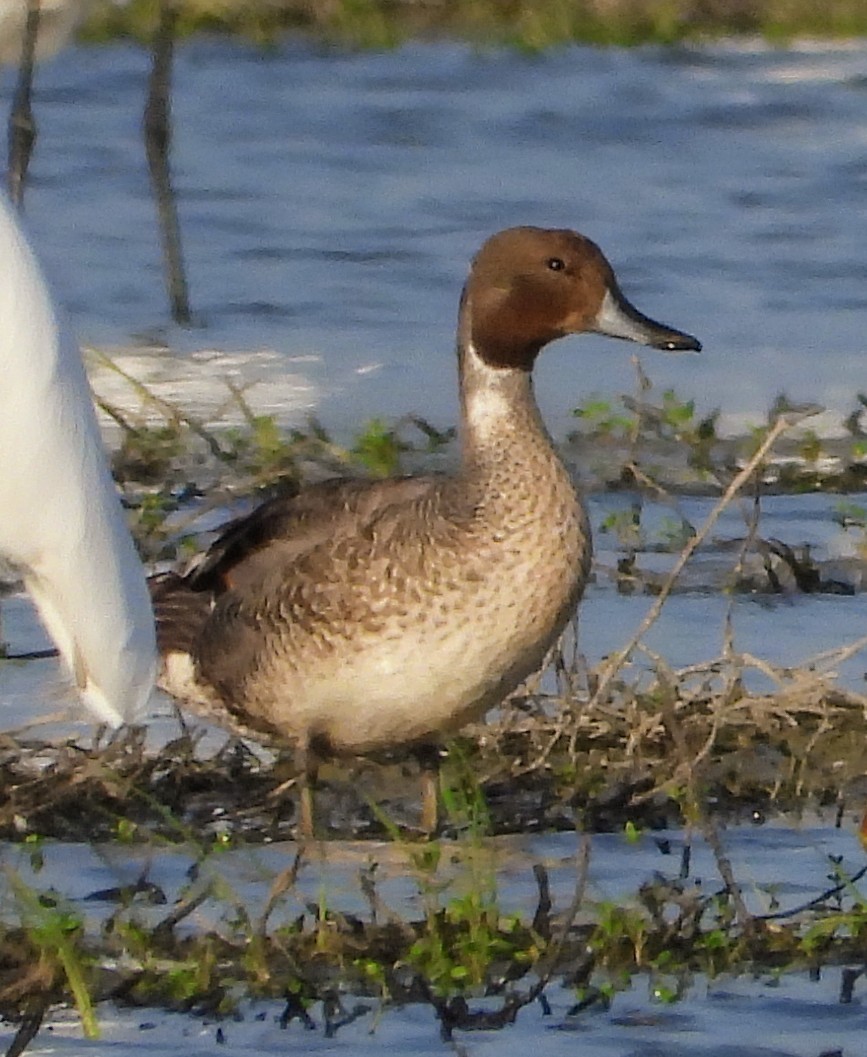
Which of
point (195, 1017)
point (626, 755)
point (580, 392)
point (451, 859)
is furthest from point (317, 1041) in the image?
point (580, 392)

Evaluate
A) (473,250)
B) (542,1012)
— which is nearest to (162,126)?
(473,250)

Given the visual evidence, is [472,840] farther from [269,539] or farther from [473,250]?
[473,250]

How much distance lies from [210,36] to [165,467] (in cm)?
1023

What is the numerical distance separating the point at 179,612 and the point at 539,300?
84 cm

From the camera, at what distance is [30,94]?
11.9m

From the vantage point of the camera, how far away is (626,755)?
237 inches

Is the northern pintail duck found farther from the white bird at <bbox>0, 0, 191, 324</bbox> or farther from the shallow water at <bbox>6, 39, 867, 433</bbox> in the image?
the white bird at <bbox>0, 0, 191, 324</bbox>

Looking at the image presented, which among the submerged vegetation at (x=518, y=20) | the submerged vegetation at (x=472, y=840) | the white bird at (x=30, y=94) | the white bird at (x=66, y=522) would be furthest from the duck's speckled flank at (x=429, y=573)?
the submerged vegetation at (x=518, y=20)

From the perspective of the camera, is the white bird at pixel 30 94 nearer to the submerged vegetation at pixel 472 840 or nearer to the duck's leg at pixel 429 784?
the submerged vegetation at pixel 472 840

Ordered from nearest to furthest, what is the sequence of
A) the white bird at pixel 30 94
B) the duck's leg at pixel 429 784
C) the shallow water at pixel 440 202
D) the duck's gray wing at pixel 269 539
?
the duck's leg at pixel 429 784 → the duck's gray wing at pixel 269 539 → the shallow water at pixel 440 202 → the white bird at pixel 30 94

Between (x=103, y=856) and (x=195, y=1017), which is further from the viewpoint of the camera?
(x=103, y=856)

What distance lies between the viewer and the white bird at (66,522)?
4891 millimetres

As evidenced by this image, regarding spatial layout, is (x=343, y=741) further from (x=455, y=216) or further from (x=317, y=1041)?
(x=455, y=216)

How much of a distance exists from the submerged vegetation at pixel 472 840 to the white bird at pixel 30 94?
11.0 ft
